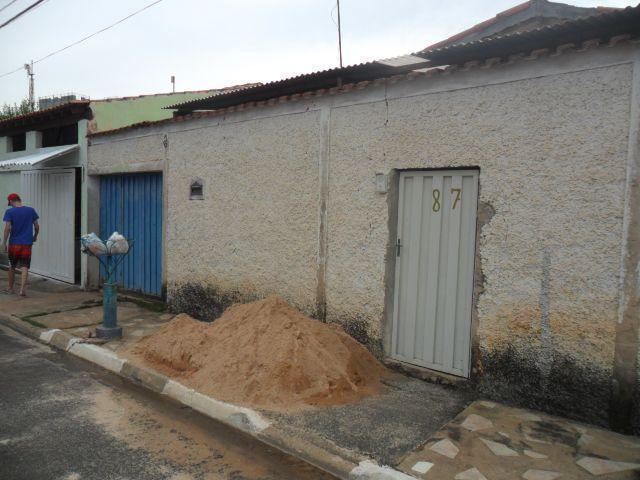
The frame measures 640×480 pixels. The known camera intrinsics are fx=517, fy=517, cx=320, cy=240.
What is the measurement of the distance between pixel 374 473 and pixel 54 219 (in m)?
9.78

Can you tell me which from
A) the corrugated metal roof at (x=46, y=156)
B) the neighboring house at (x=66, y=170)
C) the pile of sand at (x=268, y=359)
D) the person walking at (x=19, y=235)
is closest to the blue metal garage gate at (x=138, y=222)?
the neighboring house at (x=66, y=170)

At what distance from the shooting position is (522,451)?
3.60m

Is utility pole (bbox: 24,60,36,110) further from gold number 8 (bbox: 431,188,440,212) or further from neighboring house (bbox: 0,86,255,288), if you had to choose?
gold number 8 (bbox: 431,188,440,212)

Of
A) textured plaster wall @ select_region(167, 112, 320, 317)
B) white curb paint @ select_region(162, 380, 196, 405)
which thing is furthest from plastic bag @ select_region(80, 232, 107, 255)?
white curb paint @ select_region(162, 380, 196, 405)

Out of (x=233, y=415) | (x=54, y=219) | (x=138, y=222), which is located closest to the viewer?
(x=233, y=415)

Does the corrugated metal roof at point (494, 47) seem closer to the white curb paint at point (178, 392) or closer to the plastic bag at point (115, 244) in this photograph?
the plastic bag at point (115, 244)

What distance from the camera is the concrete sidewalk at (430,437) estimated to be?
3.38m

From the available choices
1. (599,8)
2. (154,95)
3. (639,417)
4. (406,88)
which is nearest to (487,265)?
(639,417)

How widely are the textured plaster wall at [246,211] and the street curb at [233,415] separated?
1.80m

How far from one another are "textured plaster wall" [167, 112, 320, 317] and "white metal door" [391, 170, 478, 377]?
45.7 inches

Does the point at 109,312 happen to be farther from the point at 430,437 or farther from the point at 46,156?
the point at 46,156

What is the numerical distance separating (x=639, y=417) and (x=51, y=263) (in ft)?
35.5

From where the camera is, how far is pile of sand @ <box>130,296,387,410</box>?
15.0 feet

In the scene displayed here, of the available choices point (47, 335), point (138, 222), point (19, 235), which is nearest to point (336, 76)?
point (138, 222)
